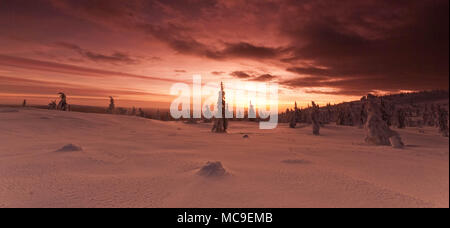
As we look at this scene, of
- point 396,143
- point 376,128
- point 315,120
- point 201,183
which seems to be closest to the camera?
point 201,183

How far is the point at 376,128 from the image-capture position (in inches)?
633

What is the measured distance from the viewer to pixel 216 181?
18.0 ft

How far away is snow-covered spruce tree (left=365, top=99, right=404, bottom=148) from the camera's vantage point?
1558 cm

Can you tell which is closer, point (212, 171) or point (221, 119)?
point (212, 171)

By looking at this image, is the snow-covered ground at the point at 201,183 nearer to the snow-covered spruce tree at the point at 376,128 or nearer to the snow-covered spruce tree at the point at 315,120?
the snow-covered spruce tree at the point at 376,128

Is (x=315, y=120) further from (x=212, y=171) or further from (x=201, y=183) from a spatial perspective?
(x=201, y=183)

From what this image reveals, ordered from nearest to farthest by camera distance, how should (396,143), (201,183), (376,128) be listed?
(201,183) → (396,143) → (376,128)

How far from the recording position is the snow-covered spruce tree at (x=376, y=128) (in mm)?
15578

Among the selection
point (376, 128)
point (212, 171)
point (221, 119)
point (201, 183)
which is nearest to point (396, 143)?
point (376, 128)

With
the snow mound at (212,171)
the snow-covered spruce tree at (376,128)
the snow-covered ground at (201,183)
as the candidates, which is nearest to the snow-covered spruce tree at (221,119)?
the snow-covered spruce tree at (376,128)

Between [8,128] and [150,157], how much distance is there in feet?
43.1

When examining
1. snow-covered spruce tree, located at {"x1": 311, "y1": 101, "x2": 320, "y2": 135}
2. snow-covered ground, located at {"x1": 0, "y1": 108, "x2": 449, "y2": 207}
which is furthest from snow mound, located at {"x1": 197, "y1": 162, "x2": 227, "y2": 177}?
snow-covered spruce tree, located at {"x1": 311, "y1": 101, "x2": 320, "y2": 135}
